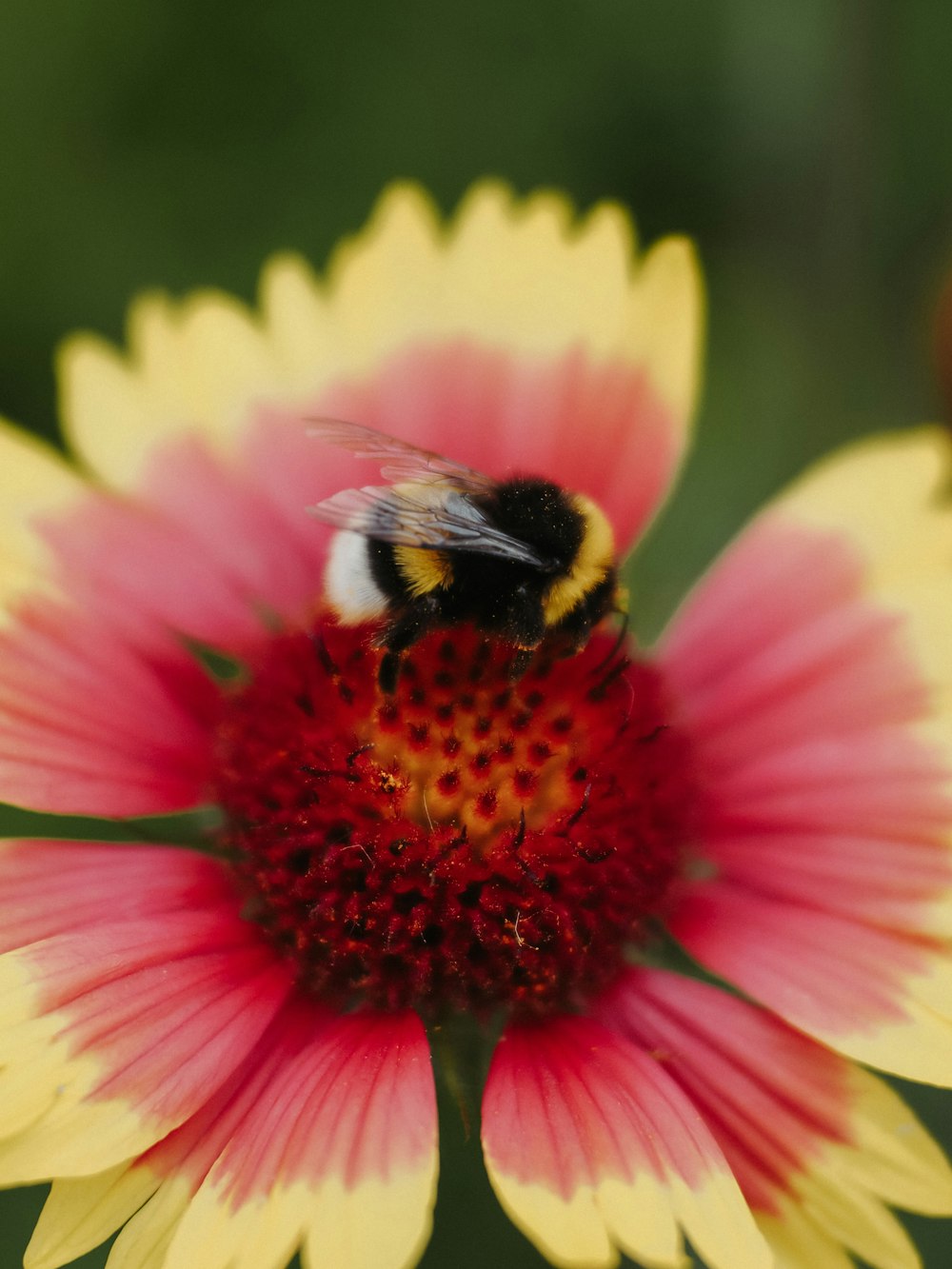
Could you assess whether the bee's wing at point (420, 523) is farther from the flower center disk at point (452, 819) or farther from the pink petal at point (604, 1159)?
the pink petal at point (604, 1159)

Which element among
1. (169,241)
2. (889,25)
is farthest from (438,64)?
(889,25)

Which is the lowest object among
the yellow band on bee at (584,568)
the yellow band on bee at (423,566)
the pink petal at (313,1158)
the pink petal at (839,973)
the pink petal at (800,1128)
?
the pink petal at (313,1158)

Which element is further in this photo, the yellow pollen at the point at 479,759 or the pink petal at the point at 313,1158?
the yellow pollen at the point at 479,759

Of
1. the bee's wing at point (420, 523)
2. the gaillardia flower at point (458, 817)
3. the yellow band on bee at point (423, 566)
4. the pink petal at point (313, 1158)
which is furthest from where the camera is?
the yellow band on bee at point (423, 566)

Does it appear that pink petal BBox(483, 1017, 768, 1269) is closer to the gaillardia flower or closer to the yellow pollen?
the gaillardia flower

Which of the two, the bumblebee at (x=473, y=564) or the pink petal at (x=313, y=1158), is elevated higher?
the bumblebee at (x=473, y=564)

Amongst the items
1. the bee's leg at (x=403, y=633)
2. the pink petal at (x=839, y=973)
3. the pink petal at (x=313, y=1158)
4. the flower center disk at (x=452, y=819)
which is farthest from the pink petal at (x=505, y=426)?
the pink petal at (x=313, y=1158)

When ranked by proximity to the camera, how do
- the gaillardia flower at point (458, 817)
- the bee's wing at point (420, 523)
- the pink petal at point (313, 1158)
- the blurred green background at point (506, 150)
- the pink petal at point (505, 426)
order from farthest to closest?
the blurred green background at point (506, 150) < the pink petal at point (505, 426) < the bee's wing at point (420, 523) < the gaillardia flower at point (458, 817) < the pink petal at point (313, 1158)
